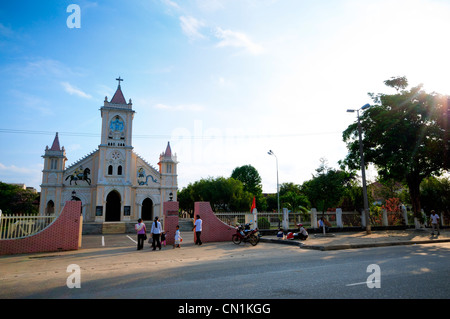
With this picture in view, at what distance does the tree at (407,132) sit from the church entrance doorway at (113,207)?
2964 cm

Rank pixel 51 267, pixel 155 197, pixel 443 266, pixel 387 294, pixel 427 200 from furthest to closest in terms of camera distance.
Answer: pixel 155 197 → pixel 427 200 → pixel 51 267 → pixel 443 266 → pixel 387 294

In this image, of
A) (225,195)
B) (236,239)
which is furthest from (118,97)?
(236,239)

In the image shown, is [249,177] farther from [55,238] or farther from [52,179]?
[55,238]

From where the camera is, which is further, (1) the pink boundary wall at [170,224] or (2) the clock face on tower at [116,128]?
(2) the clock face on tower at [116,128]

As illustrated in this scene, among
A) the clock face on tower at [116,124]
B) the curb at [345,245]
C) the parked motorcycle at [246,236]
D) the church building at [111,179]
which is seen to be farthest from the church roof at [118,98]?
the curb at [345,245]

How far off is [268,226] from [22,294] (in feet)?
52.5

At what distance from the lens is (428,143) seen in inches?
832

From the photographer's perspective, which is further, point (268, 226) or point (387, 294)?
point (268, 226)

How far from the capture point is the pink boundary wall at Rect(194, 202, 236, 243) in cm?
1639

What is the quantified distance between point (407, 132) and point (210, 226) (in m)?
15.8

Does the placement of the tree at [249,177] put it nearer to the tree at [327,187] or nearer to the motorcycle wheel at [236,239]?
the tree at [327,187]

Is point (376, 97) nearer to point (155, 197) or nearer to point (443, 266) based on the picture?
point (443, 266)

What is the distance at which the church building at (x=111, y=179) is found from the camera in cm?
3581

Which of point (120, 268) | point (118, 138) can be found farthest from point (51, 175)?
point (120, 268)
